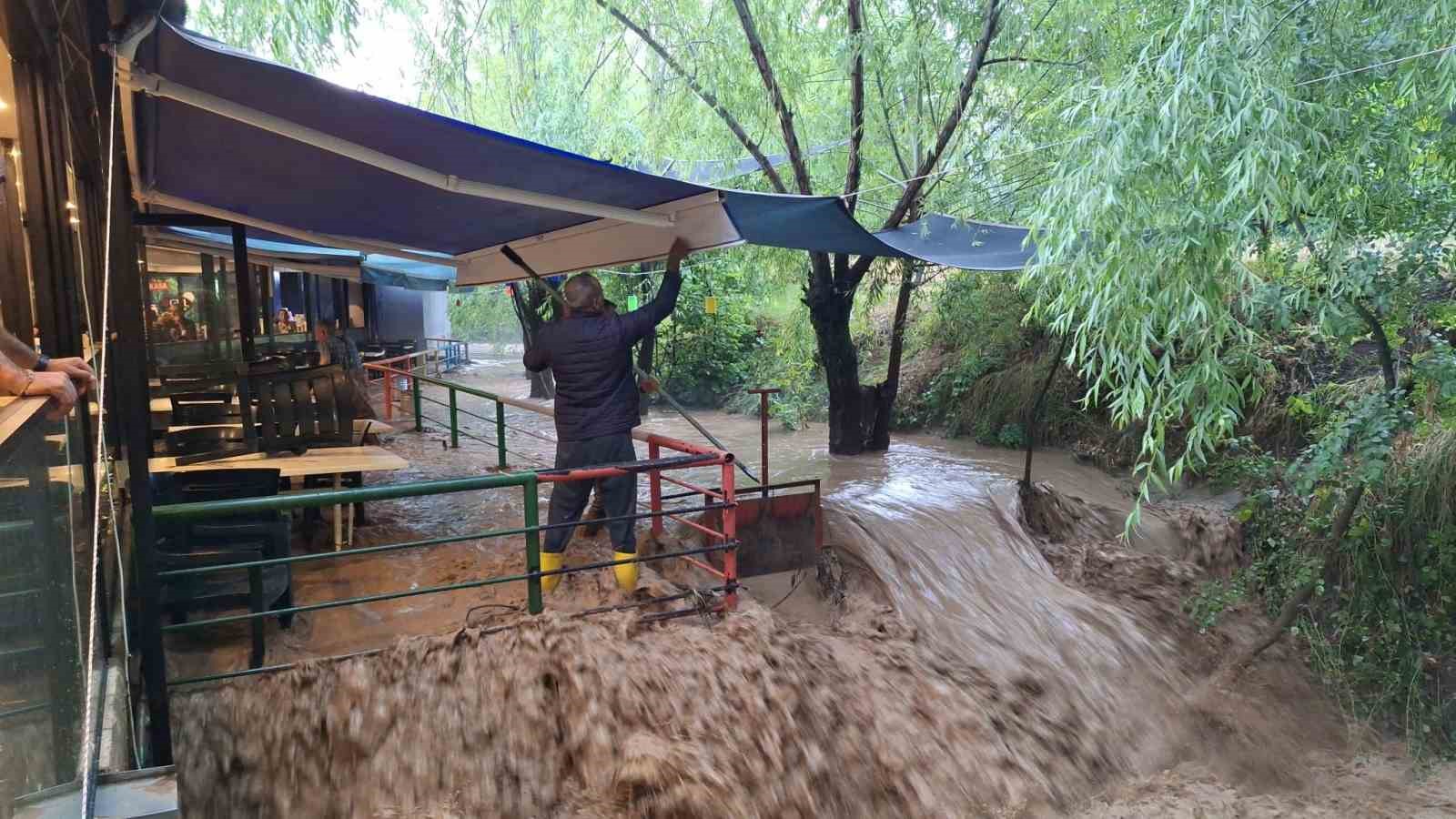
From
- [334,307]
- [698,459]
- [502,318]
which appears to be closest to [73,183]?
[698,459]

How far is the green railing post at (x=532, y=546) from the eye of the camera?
3660 mm

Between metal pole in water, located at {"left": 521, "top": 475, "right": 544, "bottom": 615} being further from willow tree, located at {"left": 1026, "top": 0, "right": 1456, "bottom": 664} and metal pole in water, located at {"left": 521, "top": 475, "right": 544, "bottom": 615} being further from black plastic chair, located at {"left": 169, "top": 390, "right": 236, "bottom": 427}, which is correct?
black plastic chair, located at {"left": 169, "top": 390, "right": 236, "bottom": 427}

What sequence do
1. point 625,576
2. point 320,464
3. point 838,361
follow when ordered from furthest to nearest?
point 838,361, point 320,464, point 625,576

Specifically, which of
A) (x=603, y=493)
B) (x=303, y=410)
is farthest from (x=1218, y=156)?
(x=303, y=410)

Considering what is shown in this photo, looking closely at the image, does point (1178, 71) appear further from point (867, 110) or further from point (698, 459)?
point (867, 110)

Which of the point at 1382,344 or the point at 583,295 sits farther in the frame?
the point at 1382,344

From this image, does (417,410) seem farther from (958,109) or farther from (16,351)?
(16,351)

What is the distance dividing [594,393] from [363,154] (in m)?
1.61

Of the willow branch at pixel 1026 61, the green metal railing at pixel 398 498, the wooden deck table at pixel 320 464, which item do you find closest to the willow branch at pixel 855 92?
the willow branch at pixel 1026 61

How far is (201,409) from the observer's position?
580cm

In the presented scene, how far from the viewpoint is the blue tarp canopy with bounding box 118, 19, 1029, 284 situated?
3025 mm

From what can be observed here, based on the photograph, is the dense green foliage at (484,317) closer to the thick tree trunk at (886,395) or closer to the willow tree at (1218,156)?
the thick tree trunk at (886,395)

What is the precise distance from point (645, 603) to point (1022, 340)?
25.1ft

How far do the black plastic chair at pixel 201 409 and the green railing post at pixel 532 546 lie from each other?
3.28 m
